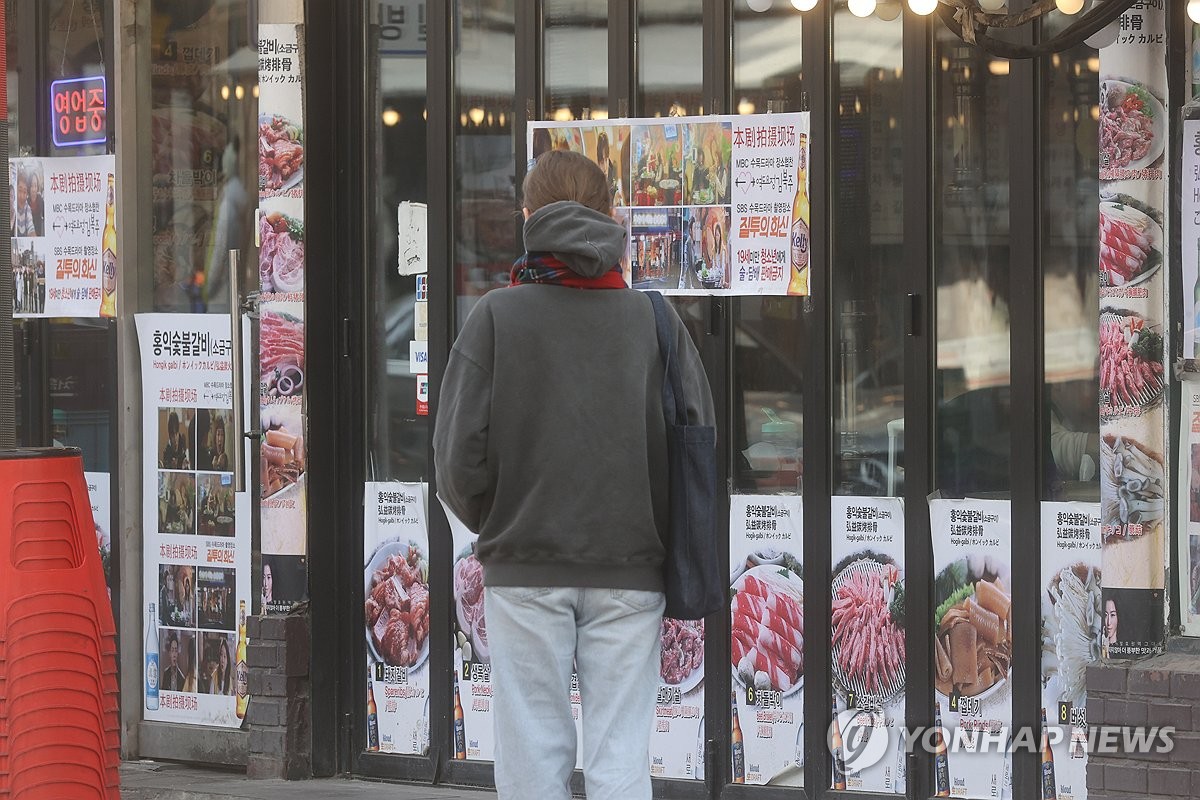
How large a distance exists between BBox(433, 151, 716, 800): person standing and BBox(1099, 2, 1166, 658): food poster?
1.93 meters

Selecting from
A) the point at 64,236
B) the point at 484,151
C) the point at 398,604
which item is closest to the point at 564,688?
the point at 398,604

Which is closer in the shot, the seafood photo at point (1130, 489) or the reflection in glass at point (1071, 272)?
the seafood photo at point (1130, 489)

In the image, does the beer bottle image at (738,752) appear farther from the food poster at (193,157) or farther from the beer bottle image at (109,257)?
the beer bottle image at (109,257)

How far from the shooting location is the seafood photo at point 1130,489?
5340mm

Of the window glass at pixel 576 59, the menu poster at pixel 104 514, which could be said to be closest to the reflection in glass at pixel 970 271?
the window glass at pixel 576 59

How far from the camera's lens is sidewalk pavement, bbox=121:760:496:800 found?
6574 millimetres

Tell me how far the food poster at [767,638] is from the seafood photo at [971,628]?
510mm

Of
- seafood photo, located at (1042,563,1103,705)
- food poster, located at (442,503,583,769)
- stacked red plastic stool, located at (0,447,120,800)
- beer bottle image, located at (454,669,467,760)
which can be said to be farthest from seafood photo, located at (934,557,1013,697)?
stacked red plastic stool, located at (0,447,120,800)

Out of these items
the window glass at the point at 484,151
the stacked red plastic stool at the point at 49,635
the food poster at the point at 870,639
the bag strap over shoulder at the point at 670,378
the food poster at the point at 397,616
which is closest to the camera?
the bag strap over shoulder at the point at 670,378

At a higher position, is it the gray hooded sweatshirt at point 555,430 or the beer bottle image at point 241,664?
the gray hooded sweatshirt at point 555,430

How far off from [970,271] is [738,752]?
1.93m

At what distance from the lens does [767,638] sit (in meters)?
6.19

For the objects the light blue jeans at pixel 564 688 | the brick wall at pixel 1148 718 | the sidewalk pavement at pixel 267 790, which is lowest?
the sidewalk pavement at pixel 267 790

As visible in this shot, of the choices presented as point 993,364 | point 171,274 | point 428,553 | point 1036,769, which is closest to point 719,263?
point 993,364
